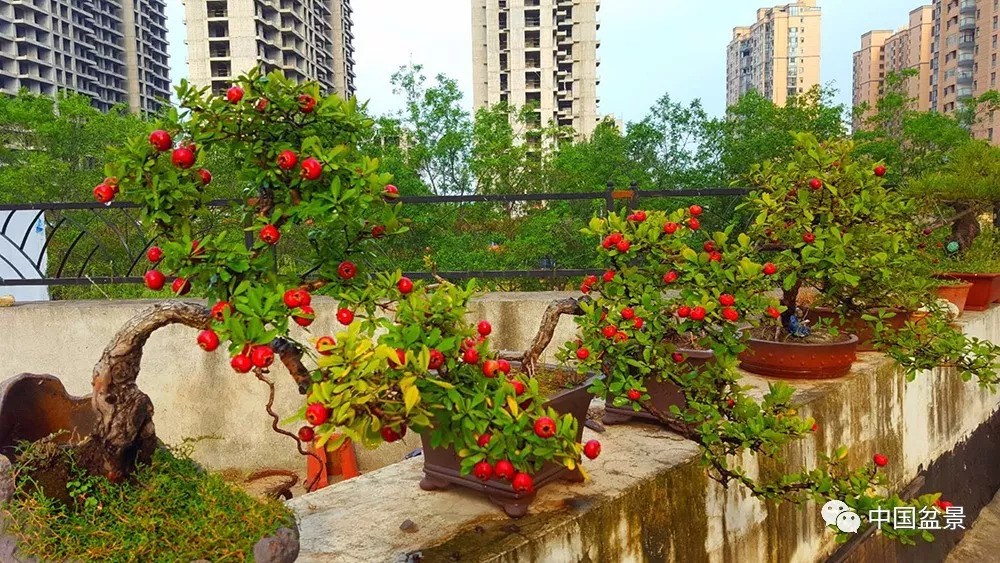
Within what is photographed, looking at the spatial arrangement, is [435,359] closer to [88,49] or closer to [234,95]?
[234,95]

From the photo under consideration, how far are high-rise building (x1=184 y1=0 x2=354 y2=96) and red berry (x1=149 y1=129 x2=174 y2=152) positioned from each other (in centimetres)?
4694

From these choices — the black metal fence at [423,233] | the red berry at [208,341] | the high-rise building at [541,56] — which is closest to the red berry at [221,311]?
the red berry at [208,341]

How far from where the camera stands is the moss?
151cm

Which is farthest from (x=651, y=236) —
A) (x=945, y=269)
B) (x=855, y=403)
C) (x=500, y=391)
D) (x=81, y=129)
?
(x=81, y=129)

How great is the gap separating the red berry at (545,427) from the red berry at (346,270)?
66cm

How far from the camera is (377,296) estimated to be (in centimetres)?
182

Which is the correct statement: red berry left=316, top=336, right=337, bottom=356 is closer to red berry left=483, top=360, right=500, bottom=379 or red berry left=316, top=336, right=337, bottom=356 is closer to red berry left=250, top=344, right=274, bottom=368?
red berry left=250, top=344, right=274, bottom=368

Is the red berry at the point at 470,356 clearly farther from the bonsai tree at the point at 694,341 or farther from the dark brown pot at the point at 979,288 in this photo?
the dark brown pot at the point at 979,288

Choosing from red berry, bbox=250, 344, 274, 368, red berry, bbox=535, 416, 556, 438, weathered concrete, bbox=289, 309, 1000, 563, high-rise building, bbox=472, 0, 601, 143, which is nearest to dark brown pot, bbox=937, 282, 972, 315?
weathered concrete, bbox=289, 309, 1000, 563

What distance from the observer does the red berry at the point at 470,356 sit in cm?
182

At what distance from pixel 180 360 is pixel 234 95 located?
13.8ft

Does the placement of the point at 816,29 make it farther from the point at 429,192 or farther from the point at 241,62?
the point at 429,192

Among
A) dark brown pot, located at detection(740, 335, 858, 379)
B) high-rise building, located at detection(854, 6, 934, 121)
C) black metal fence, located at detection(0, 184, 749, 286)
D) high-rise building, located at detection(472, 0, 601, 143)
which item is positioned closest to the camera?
dark brown pot, located at detection(740, 335, 858, 379)

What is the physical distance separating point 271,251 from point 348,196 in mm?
289
